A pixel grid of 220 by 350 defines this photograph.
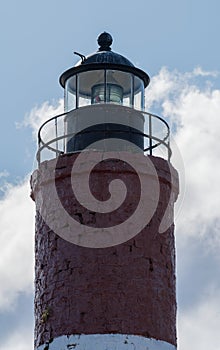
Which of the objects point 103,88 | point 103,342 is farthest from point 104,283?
point 103,88

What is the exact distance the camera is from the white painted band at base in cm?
1290

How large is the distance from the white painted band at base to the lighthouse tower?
13 millimetres

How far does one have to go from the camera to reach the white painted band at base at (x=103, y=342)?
42.3ft

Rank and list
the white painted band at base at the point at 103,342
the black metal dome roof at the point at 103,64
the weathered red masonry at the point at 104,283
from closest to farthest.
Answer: the white painted band at base at the point at 103,342
the weathered red masonry at the point at 104,283
the black metal dome roof at the point at 103,64

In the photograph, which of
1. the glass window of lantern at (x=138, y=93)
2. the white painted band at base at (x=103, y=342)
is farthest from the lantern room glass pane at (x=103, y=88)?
the white painted band at base at (x=103, y=342)

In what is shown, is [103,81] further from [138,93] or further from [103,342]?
[103,342]

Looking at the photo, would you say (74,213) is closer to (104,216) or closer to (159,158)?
(104,216)

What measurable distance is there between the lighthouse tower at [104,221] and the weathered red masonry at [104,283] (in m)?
0.01

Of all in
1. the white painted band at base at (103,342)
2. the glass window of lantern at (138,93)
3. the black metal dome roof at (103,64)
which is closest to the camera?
the white painted band at base at (103,342)

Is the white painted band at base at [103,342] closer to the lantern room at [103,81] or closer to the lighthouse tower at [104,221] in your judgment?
the lighthouse tower at [104,221]

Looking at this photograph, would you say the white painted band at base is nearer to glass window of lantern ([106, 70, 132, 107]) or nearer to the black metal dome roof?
glass window of lantern ([106, 70, 132, 107])

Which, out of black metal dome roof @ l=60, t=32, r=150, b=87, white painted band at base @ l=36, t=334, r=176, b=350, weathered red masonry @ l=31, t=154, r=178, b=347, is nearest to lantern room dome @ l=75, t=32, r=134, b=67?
black metal dome roof @ l=60, t=32, r=150, b=87

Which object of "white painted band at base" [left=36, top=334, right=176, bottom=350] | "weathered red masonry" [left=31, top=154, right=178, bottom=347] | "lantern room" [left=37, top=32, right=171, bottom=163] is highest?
"lantern room" [left=37, top=32, right=171, bottom=163]

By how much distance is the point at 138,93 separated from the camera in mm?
14438
